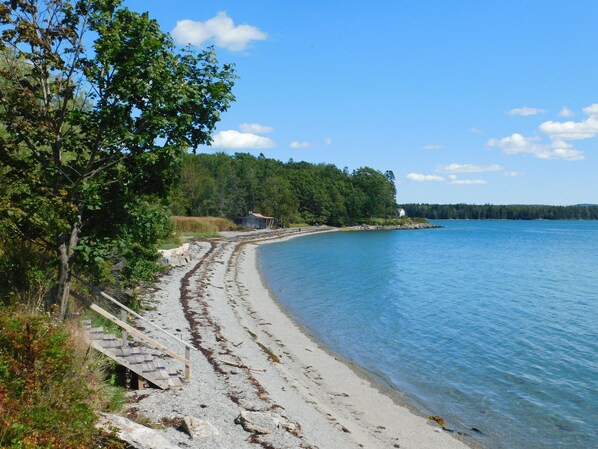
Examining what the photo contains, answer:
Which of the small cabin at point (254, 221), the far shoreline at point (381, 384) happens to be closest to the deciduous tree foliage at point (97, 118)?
the far shoreline at point (381, 384)

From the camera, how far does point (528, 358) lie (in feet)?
70.0

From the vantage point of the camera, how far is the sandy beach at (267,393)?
1081 centimetres

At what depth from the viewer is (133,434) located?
310 inches

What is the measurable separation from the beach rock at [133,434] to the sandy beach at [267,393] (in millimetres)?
1214

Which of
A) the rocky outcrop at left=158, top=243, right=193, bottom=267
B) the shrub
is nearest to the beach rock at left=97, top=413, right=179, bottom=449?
the shrub

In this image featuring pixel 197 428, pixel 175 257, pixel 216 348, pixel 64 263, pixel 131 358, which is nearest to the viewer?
pixel 197 428

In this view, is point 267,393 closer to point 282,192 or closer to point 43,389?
point 43,389

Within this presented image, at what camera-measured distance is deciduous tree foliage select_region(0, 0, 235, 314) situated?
34.1ft

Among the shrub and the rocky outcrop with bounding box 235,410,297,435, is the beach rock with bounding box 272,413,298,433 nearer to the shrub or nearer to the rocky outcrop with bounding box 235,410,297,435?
the rocky outcrop with bounding box 235,410,297,435

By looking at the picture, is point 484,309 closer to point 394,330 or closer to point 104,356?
point 394,330

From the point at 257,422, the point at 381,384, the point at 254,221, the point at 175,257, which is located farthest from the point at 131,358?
the point at 254,221

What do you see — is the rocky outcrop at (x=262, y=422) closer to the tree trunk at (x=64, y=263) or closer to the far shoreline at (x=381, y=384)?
the tree trunk at (x=64, y=263)

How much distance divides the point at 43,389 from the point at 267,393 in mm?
7148

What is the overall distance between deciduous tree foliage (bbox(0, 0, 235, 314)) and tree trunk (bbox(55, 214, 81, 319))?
0.02m
